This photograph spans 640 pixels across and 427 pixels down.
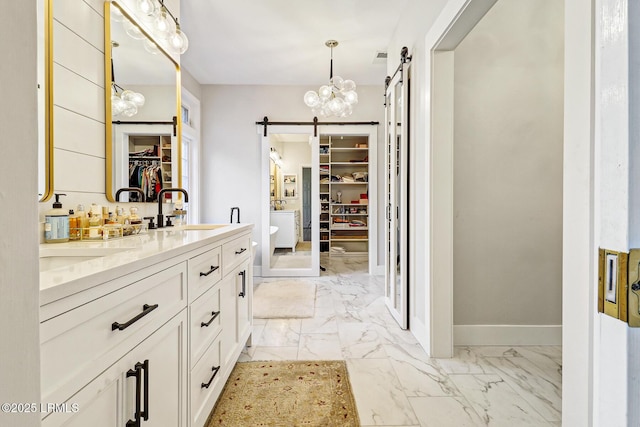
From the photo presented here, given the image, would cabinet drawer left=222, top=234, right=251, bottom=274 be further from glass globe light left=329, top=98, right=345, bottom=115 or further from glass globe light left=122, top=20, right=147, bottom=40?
glass globe light left=329, top=98, right=345, bottom=115

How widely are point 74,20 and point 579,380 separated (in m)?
2.39

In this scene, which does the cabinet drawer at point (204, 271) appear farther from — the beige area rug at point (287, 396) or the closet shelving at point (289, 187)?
the closet shelving at point (289, 187)

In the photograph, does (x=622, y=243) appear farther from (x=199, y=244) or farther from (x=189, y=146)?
(x=189, y=146)

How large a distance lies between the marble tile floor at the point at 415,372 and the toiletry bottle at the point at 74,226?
130 centimetres

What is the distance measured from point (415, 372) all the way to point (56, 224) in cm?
206

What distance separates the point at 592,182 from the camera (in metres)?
0.80

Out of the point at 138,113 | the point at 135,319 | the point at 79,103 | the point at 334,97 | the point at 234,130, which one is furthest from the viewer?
the point at 234,130

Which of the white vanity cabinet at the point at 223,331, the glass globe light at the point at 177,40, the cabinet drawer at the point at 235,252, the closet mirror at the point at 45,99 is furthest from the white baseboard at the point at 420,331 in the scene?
the glass globe light at the point at 177,40

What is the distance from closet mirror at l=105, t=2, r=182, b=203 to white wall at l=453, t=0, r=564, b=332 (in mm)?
2165

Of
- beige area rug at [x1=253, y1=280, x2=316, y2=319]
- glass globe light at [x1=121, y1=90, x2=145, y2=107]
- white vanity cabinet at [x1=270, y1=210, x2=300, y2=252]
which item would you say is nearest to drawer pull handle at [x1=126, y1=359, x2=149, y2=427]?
glass globe light at [x1=121, y1=90, x2=145, y2=107]

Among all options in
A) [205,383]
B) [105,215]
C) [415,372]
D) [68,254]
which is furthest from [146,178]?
[415,372]

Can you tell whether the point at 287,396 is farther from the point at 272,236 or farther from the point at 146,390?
the point at 272,236

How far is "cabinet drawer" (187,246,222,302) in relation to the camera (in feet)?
4.10

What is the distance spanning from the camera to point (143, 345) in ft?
2.95
